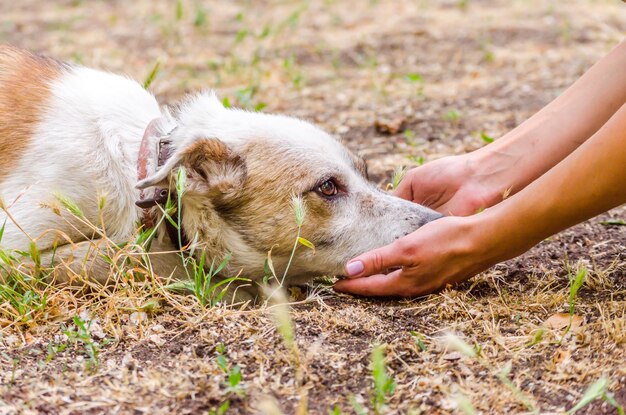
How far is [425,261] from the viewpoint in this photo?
292 cm

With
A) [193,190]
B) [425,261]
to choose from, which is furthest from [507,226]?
[193,190]

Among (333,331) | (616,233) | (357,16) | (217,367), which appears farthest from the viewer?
(357,16)

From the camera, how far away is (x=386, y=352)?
2.60 meters

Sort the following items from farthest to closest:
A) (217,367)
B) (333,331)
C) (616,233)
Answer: (616,233) → (333,331) → (217,367)

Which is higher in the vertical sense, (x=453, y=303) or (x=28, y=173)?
(x=28, y=173)

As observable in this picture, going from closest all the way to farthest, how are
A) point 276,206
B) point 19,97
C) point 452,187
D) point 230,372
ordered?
1. point 230,372
2. point 276,206
3. point 19,97
4. point 452,187

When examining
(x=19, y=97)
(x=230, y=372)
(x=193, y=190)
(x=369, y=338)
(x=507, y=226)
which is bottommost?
(x=369, y=338)

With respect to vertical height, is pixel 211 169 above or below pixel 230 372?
above

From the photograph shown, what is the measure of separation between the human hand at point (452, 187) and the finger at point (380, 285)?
2.08 feet

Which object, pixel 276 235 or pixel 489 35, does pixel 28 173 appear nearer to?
pixel 276 235

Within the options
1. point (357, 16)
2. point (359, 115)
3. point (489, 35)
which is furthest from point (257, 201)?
point (357, 16)

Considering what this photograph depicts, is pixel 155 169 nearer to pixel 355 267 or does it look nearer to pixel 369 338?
pixel 355 267

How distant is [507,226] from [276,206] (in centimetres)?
89

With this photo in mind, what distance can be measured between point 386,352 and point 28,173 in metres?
1.63
